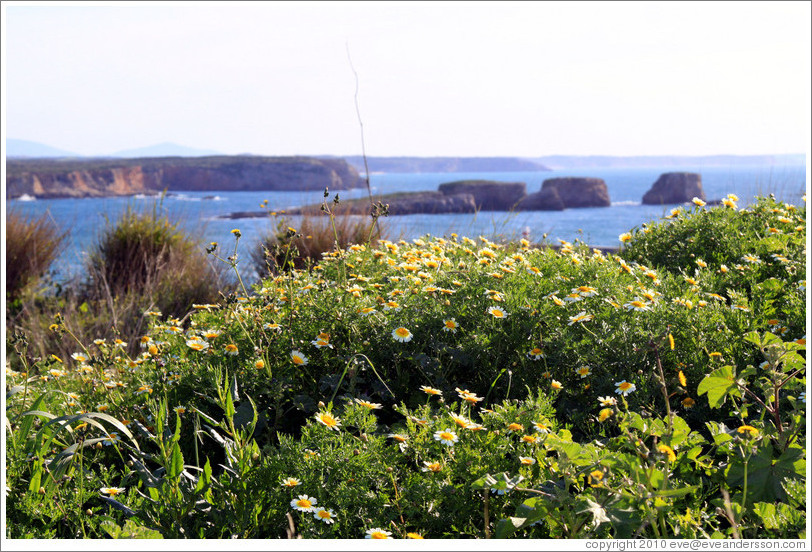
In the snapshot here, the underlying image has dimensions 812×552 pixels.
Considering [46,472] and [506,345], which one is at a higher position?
[506,345]

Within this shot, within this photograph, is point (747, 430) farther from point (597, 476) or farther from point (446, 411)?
point (446, 411)

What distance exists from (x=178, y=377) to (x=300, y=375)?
0.47 metres

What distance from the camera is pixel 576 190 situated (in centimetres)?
5975

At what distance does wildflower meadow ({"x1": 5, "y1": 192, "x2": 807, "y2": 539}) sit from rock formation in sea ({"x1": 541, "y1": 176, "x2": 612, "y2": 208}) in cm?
5663

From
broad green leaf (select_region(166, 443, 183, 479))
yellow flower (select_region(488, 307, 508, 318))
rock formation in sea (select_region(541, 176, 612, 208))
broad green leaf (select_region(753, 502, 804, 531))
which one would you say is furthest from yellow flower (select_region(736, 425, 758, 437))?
rock formation in sea (select_region(541, 176, 612, 208))

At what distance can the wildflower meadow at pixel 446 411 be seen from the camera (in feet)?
5.21

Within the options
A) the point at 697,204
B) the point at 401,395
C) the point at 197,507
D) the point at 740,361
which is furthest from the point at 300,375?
the point at 697,204

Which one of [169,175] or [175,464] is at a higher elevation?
[169,175]

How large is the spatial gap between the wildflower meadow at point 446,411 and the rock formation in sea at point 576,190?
56.6 meters

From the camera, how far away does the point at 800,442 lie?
175cm

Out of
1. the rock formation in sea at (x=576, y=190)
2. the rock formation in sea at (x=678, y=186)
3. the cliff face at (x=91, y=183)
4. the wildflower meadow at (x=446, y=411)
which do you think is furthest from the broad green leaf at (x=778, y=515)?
the cliff face at (x=91, y=183)

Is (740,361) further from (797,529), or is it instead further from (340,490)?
(340,490)

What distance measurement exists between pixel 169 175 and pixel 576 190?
39635 millimetres

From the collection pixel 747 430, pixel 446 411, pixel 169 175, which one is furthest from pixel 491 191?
pixel 747 430
